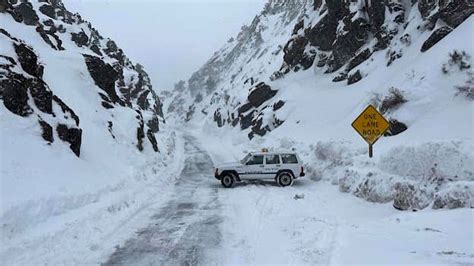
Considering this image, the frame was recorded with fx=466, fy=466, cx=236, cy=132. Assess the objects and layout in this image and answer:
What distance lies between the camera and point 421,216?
34.3 ft

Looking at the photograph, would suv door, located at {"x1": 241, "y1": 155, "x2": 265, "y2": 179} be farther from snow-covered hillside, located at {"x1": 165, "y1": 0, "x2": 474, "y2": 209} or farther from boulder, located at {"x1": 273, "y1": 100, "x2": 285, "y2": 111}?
boulder, located at {"x1": 273, "y1": 100, "x2": 285, "y2": 111}

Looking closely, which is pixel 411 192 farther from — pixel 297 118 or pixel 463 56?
pixel 297 118

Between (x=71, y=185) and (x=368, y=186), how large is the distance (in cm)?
916

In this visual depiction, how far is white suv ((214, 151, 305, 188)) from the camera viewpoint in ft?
65.7

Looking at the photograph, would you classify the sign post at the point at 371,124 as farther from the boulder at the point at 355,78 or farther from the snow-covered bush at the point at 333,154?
Result: the boulder at the point at 355,78

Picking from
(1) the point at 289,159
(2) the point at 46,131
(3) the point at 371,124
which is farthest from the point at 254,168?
(2) the point at 46,131

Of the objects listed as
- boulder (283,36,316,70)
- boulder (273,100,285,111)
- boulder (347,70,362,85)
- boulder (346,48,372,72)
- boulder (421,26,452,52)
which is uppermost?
boulder (283,36,316,70)

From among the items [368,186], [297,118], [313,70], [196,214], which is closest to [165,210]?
[196,214]

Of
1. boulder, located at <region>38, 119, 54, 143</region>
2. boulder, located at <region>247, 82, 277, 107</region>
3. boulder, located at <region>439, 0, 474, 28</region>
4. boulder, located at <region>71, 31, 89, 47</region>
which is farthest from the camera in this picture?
boulder, located at <region>71, 31, 89, 47</region>

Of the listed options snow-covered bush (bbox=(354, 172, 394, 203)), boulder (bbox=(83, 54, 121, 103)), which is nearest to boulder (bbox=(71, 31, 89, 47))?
boulder (bbox=(83, 54, 121, 103))

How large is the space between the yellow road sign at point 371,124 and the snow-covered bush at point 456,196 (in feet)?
16.6

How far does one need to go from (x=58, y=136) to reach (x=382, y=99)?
Result: 16.2 m

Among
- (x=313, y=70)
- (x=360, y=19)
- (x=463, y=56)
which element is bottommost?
(x=463, y=56)

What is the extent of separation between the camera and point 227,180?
2055 cm
